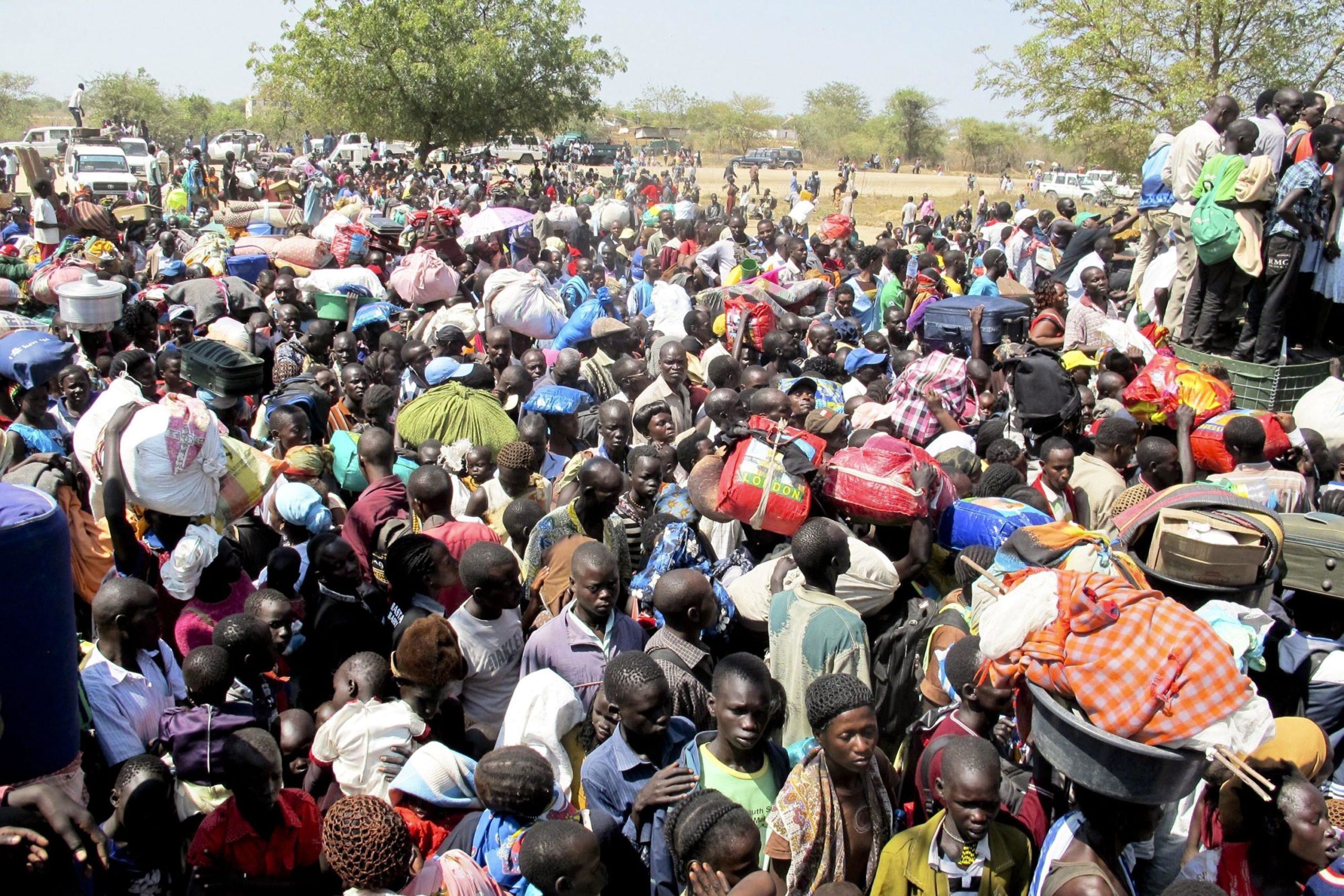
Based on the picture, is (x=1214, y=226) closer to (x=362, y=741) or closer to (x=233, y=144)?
(x=362, y=741)

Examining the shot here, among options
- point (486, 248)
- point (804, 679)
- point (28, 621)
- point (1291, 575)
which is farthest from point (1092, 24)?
point (28, 621)

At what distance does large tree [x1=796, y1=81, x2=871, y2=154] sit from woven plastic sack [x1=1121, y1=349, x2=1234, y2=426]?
54.6m

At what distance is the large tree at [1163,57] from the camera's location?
60.3ft

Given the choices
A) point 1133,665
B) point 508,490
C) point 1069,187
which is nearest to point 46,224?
point 508,490

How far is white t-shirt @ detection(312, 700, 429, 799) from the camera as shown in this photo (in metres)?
3.42

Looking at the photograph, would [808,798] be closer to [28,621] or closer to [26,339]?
[28,621]

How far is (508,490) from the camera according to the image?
211 inches

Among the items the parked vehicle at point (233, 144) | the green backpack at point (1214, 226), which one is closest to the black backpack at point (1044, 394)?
the green backpack at point (1214, 226)

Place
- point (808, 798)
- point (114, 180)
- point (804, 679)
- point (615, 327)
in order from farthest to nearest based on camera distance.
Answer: point (114, 180) → point (615, 327) → point (804, 679) → point (808, 798)

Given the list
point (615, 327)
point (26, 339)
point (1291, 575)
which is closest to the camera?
point (1291, 575)

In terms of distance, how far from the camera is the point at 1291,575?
4.35 m

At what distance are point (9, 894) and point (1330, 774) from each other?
4256 mm

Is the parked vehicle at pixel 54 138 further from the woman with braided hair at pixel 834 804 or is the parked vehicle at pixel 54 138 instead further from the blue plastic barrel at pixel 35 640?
the woman with braided hair at pixel 834 804

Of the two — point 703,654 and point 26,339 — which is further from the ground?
point 26,339
